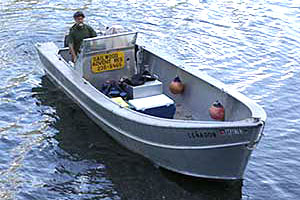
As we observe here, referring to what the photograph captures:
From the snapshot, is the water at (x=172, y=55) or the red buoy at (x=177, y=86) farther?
the red buoy at (x=177, y=86)

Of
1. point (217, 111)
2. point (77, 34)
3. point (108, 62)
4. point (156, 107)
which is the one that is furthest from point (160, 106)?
point (77, 34)

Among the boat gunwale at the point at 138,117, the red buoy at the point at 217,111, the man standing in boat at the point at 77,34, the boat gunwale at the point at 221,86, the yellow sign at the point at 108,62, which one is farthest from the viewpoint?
the man standing in boat at the point at 77,34

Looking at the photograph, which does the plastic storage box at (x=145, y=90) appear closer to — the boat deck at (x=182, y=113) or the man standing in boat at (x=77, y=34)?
the boat deck at (x=182, y=113)

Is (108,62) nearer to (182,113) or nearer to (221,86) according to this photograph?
(182,113)

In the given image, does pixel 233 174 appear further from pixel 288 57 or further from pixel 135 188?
pixel 288 57

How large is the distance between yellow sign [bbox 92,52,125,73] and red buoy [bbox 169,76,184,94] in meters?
1.33

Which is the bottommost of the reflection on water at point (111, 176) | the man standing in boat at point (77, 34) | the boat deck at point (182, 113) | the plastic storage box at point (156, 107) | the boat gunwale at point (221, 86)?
the reflection on water at point (111, 176)

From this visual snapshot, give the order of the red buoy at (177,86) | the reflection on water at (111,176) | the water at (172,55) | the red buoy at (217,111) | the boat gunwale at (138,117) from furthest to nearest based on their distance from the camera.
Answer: the red buoy at (177,86), the red buoy at (217,111), the water at (172,55), the reflection on water at (111,176), the boat gunwale at (138,117)

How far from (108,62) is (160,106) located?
201 centimetres

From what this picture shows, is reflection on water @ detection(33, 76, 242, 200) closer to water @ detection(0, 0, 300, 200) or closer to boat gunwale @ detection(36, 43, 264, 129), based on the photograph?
water @ detection(0, 0, 300, 200)

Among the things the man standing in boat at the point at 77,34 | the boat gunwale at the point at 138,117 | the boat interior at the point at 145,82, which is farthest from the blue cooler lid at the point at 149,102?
the man standing in boat at the point at 77,34

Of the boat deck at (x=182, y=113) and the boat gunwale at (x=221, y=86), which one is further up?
the boat gunwale at (x=221, y=86)

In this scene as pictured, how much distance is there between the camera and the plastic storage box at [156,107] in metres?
10.2

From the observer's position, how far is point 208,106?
1062 centimetres
